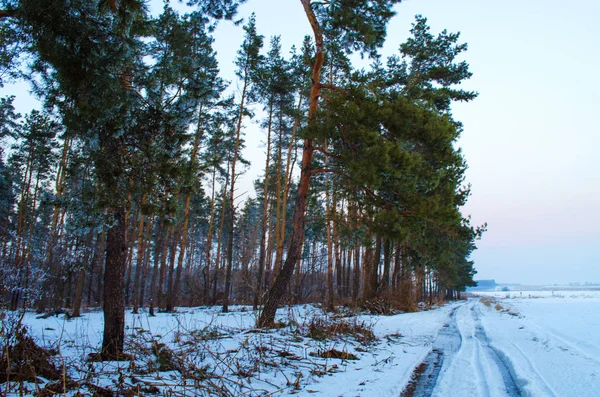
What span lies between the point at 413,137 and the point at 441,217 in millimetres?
2078

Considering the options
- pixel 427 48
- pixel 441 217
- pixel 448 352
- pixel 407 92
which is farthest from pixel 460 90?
pixel 448 352

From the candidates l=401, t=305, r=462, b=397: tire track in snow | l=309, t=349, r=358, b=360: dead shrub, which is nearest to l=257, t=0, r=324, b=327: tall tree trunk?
l=309, t=349, r=358, b=360: dead shrub

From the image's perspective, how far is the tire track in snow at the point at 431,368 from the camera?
12.3ft

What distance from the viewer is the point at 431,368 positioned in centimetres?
488

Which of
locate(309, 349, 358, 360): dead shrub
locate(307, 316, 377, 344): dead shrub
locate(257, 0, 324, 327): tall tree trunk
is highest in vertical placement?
locate(257, 0, 324, 327): tall tree trunk

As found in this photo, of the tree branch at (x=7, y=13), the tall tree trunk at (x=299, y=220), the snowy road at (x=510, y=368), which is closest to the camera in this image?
the snowy road at (x=510, y=368)

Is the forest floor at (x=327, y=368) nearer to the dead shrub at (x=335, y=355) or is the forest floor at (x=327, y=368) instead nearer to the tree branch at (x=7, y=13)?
the dead shrub at (x=335, y=355)

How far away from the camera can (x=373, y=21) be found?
8820 millimetres

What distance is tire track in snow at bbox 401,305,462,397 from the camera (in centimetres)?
375

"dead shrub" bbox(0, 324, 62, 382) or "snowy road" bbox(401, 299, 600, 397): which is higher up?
"dead shrub" bbox(0, 324, 62, 382)

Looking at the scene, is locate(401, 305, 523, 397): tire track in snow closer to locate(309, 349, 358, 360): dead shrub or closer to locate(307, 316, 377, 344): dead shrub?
locate(309, 349, 358, 360): dead shrub

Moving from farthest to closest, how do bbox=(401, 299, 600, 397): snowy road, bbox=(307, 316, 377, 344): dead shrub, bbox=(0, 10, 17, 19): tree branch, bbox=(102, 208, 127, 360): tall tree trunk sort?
1. bbox=(307, 316, 377, 344): dead shrub
2. bbox=(102, 208, 127, 360): tall tree trunk
3. bbox=(0, 10, 17, 19): tree branch
4. bbox=(401, 299, 600, 397): snowy road

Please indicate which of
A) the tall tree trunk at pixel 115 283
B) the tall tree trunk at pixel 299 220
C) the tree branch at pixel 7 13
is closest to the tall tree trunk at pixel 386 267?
the tall tree trunk at pixel 299 220

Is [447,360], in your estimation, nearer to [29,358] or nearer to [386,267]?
[29,358]
